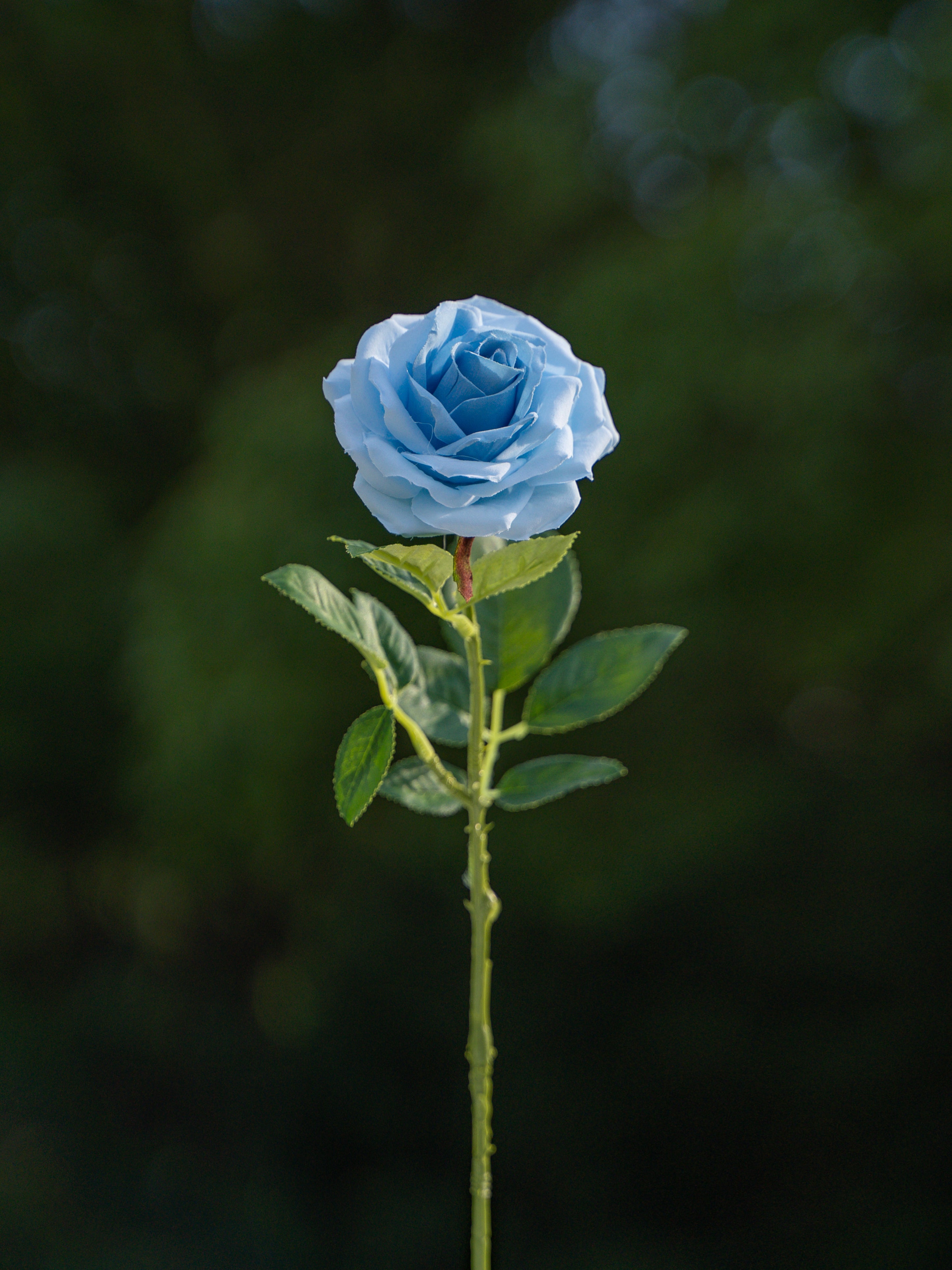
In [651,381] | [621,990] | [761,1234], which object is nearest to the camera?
[761,1234]

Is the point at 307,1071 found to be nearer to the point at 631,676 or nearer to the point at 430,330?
the point at 631,676

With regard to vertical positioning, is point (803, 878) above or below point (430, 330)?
below

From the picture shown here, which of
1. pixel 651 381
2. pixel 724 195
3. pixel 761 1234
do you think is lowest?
pixel 761 1234

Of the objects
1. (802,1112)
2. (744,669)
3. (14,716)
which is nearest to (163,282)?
(14,716)

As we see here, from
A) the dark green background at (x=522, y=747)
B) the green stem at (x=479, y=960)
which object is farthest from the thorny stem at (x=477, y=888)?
the dark green background at (x=522, y=747)

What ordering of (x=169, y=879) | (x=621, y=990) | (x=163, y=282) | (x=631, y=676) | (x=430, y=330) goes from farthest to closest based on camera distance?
(x=163, y=282), (x=169, y=879), (x=621, y=990), (x=631, y=676), (x=430, y=330)

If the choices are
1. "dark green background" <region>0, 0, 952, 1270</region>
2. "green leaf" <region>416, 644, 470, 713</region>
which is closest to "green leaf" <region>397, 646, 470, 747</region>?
"green leaf" <region>416, 644, 470, 713</region>
